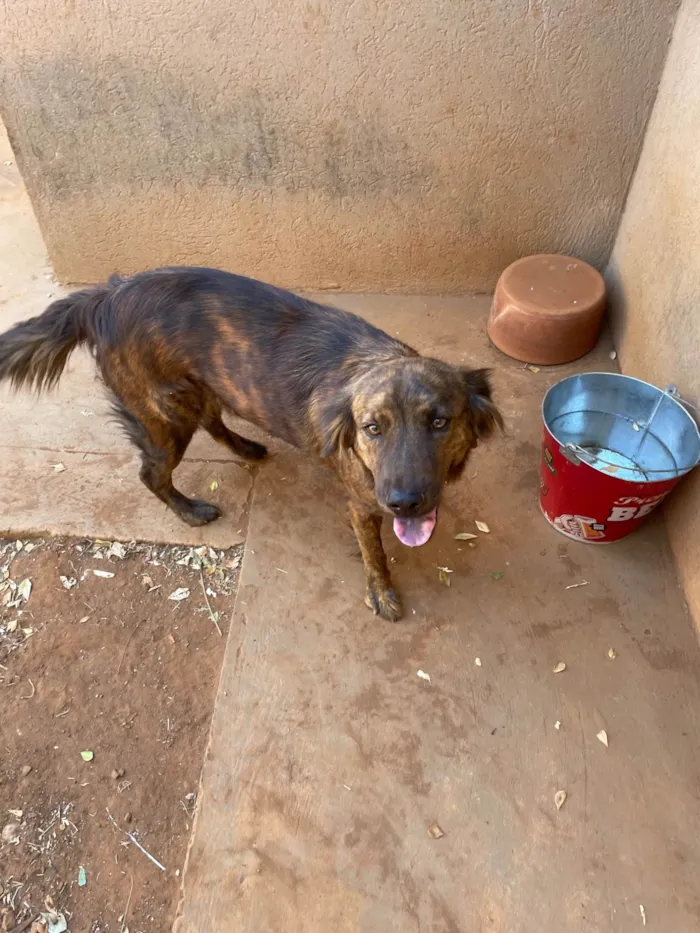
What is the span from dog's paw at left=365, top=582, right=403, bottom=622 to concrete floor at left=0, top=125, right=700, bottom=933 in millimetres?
55

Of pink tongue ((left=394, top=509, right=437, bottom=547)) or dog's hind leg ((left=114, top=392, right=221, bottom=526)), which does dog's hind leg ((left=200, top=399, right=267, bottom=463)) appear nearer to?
dog's hind leg ((left=114, top=392, right=221, bottom=526))

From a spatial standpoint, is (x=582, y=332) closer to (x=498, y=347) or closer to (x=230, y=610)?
(x=498, y=347)

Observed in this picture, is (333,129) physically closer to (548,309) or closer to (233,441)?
(548,309)

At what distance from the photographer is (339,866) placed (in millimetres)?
2168

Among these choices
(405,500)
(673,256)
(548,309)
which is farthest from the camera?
(548,309)

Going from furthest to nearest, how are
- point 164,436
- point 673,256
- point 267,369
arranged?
1. point 673,256
2. point 164,436
3. point 267,369

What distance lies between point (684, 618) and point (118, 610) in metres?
2.67

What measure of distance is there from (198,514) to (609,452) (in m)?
2.25

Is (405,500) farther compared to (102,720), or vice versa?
(102,720)

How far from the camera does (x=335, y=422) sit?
2385mm

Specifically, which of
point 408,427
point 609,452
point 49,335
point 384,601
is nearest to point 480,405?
point 408,427

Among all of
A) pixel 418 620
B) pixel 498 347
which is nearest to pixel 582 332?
pixel 498 347

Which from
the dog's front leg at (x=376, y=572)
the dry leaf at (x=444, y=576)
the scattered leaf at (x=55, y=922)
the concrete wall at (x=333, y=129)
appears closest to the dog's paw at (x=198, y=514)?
the dog's front leg at (x=376, y=572)

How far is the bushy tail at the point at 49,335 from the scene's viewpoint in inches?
103
